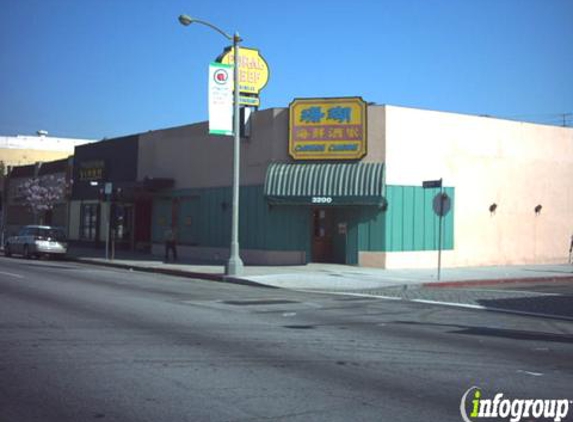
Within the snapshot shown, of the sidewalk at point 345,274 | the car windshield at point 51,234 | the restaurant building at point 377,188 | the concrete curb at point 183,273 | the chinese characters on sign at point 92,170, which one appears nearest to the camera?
the sidewalk at point 345,274

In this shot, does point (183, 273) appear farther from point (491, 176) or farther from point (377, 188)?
point (491, 176)

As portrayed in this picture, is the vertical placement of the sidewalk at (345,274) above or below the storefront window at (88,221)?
below

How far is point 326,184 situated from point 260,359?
56.7ft

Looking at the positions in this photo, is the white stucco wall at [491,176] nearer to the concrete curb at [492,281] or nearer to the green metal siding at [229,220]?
the green metal siding at [229,220]

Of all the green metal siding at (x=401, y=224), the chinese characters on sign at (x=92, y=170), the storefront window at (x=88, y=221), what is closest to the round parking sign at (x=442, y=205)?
the green metal siding at (x=401, y=224)

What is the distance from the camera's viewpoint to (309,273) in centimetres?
2309

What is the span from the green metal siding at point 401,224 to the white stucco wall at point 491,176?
39cm

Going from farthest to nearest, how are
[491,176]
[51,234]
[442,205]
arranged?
[51,234], [491,176], [442,205]

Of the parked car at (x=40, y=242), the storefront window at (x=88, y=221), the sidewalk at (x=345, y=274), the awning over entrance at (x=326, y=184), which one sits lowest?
the sidewalk at (x=345, y=274)

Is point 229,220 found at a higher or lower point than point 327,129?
lower

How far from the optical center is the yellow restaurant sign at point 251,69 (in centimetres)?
2960

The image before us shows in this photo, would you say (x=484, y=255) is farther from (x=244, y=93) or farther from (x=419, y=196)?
(x=244, y=93)

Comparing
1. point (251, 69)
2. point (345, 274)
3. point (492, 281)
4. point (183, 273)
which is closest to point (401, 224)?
point (345, 274)

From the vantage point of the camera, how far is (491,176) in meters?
28.7
